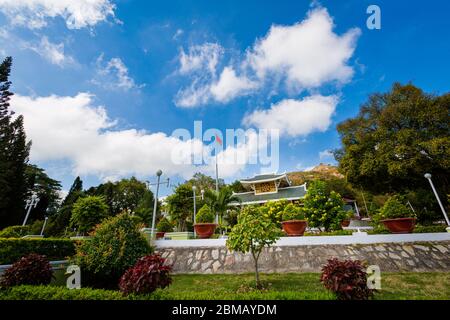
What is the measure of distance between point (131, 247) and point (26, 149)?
35719 mm

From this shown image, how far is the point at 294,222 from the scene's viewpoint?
10.3 m

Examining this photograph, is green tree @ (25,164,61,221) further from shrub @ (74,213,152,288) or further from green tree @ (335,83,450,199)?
green tree @ (335,83,450,199)

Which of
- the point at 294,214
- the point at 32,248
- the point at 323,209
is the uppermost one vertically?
the point at 323,209

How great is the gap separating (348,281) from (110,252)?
17.7 ft

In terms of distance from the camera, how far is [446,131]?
51.0ft

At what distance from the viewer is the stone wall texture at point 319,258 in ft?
26.2

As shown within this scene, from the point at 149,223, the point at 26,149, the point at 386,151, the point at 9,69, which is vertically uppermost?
the point at 9,69

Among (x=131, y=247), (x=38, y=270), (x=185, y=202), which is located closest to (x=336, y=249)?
(x=131, y=247)

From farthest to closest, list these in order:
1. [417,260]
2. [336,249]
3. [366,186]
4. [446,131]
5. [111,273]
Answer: [366,186]
[446,131]
[336,249]
[417,260]
[111,273]

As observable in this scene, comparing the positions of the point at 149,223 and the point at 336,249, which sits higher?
the point at 149,223

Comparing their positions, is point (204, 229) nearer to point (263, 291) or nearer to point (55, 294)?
point (263, 291)

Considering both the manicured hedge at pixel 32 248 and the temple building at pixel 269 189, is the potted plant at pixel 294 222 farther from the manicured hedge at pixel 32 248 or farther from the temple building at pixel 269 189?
the temple building at pixel 269 189

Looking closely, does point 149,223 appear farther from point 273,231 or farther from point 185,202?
point 273,231

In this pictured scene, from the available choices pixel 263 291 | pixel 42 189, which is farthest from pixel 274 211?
pixel 42 189
